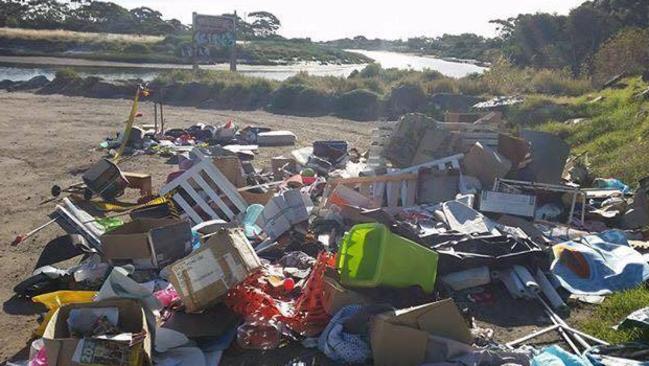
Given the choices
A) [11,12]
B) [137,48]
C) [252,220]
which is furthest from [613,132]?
[11,12]

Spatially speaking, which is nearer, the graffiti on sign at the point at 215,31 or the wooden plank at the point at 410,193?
the wooden plank at the point at 410,193

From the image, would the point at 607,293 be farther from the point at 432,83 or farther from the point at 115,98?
the point at 115,98

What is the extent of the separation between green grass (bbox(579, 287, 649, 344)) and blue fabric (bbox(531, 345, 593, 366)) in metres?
0.55

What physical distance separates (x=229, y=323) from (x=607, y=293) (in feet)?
9.91

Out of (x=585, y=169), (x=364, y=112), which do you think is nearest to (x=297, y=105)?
(x=364, y=112)

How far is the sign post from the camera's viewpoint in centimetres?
2381

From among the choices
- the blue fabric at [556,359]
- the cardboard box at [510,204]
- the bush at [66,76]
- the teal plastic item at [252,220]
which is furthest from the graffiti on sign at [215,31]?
the blue fabric at [556,359]

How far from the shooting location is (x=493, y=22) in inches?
2229

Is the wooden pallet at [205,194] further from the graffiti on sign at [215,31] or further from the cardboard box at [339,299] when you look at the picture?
the graffiti on sign at [215,31]

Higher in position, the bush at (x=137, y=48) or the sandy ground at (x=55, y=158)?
the bush at (x=137, y=48)

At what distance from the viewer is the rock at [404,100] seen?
1609 cm

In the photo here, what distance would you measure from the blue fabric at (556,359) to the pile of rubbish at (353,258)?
16 millimetres

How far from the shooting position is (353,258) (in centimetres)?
398

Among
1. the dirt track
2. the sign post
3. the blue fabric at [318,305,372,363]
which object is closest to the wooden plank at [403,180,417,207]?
the blue fabric at [318,305,372,363]
